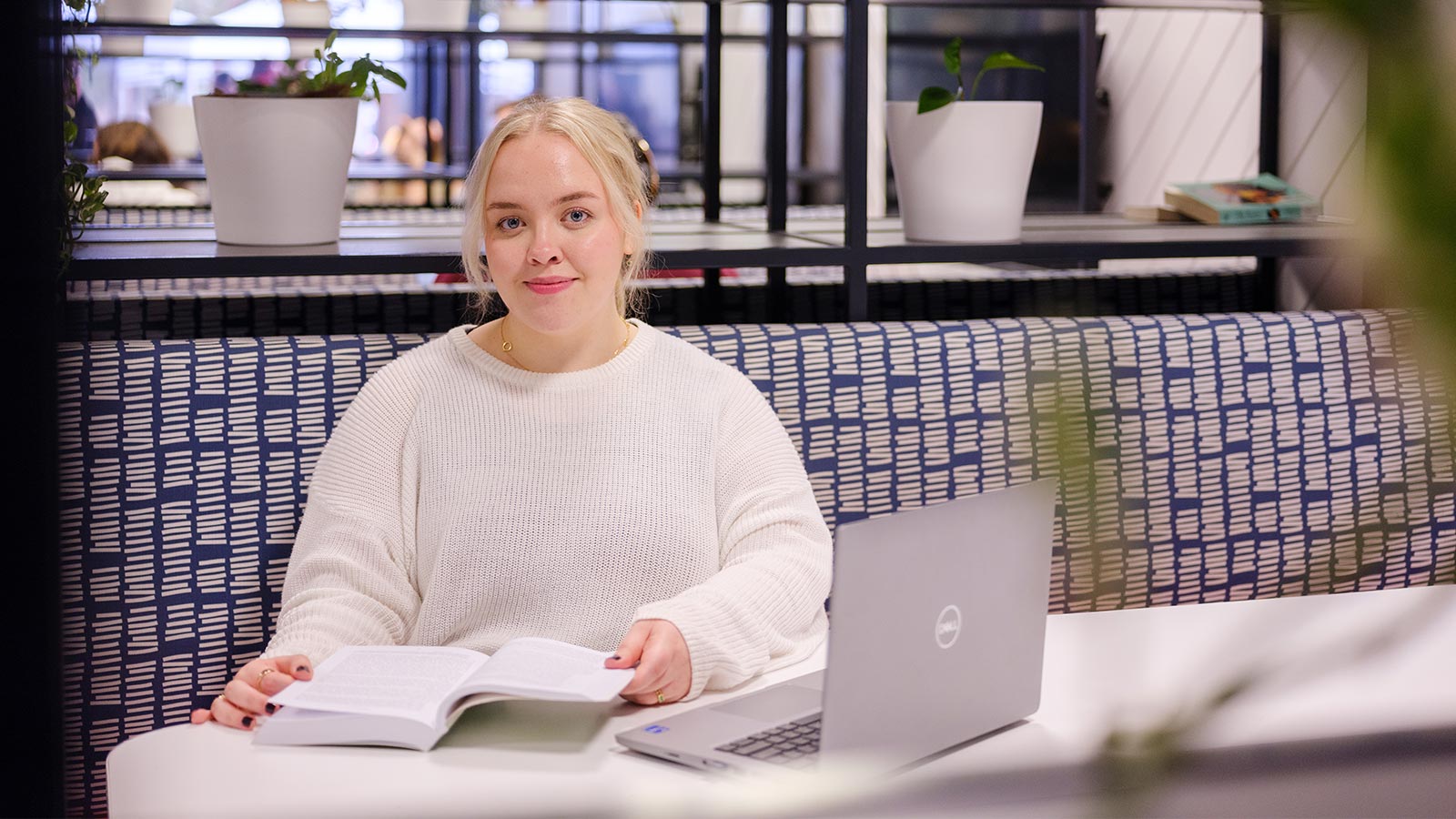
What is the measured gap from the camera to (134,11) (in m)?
2.19

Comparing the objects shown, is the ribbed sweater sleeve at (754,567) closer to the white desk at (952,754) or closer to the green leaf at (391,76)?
the white desk at (952,754)

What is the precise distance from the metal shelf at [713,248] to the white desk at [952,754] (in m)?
0.81

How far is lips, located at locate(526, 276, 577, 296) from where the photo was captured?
1.65 meters

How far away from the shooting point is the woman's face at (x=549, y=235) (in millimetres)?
1654

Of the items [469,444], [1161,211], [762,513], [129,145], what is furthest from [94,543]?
[129,145]

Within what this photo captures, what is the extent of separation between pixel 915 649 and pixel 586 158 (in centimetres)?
84

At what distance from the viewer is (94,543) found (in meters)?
1.75

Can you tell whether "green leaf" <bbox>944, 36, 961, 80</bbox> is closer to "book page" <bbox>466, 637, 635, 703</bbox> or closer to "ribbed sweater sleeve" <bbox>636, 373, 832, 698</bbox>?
"ribbed sweater sleeve" <bbox>636, 373, 832, 698</bbox>

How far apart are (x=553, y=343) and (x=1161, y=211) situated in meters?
1.35

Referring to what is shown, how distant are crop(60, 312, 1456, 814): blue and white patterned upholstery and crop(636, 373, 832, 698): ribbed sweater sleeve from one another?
25 centimetres

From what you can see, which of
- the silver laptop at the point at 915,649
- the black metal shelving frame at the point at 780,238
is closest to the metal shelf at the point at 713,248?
the black metal shelving frame at the point at 780,238

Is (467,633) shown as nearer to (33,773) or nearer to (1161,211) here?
(33,773)

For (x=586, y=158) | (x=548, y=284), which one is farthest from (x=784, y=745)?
(x=586, y=158)

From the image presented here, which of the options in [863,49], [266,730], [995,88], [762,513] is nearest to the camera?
[266,730]
